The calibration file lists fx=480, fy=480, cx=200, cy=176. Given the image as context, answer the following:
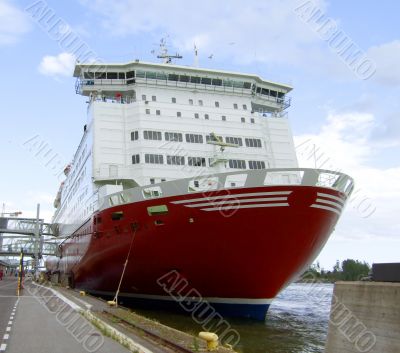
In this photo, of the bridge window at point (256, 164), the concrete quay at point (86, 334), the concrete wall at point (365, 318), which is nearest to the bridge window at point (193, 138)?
the bridge window at point (256, 164)

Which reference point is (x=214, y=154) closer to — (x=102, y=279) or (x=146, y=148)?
(x=146, y=148)

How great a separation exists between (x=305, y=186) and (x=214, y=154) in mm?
6706

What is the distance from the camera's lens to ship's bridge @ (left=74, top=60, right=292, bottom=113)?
24.8 metres

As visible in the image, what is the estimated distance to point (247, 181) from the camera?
15.9m

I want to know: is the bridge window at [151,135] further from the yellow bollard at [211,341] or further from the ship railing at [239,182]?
the yellow bollard at [211,341]

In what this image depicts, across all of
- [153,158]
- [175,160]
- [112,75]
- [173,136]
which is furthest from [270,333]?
[112,75]

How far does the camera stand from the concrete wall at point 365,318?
727 centimetres

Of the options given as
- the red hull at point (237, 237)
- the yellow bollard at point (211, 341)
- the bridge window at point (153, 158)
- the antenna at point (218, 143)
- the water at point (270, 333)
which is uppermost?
the antenna at point (218, 143)

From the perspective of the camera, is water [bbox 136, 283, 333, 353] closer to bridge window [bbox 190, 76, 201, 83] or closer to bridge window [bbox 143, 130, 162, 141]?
bridge window [bbox 143, 130, 162, 141]

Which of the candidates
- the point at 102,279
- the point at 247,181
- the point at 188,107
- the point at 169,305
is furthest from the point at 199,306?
the point at 188,107

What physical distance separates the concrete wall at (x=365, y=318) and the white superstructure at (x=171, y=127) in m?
12.4

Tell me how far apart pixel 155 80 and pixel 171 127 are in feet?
11.0

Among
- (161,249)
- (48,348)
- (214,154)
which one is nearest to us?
(48,348)

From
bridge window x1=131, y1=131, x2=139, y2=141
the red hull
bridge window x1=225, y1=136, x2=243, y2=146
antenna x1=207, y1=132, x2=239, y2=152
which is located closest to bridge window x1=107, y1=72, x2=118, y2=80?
bridge window x1=131, y1=131, x2=139, y2=141
